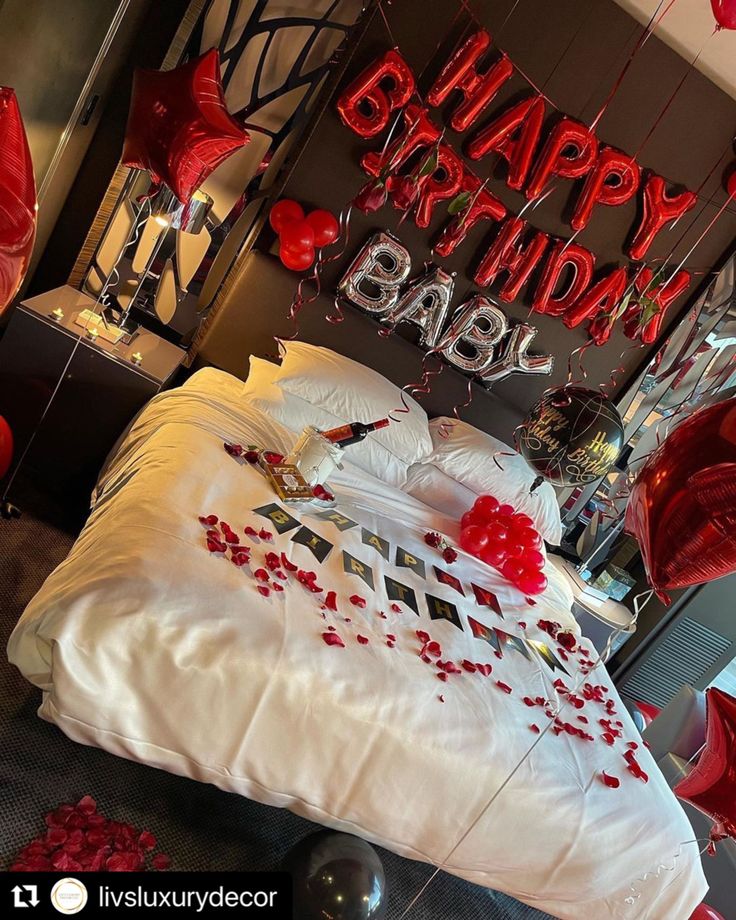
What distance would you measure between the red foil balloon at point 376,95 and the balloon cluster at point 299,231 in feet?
1.27

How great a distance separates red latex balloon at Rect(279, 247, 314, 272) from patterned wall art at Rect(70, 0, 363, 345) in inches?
7.8

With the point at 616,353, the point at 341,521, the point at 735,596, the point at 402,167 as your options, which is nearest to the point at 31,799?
the point at 341,521

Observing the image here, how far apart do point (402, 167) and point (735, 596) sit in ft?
9.01

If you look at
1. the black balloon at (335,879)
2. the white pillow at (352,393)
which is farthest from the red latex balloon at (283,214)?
the black balloon at (335,879)

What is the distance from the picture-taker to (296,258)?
10.4 feet

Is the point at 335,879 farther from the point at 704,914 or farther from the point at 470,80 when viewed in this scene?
the point at 470,80

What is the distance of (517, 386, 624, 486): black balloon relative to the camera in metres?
2.43

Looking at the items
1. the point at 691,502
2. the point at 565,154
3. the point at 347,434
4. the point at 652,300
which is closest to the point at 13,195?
the point at 691,502

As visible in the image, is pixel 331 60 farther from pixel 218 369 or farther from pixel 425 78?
pixel 218 369

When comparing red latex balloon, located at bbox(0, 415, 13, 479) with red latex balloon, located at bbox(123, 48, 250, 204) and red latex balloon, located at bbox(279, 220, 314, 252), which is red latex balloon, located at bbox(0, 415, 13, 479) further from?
red latex balloon, located at bbox(279, 220, 314, 252)

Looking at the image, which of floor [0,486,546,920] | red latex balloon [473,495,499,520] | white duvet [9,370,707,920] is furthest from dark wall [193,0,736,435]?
floor [0,486,546,920]

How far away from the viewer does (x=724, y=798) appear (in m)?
1.65

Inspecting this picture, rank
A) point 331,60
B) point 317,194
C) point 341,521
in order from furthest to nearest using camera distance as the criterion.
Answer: point 317,194 < point 331,60 < point 341,521

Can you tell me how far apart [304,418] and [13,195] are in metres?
1.85
